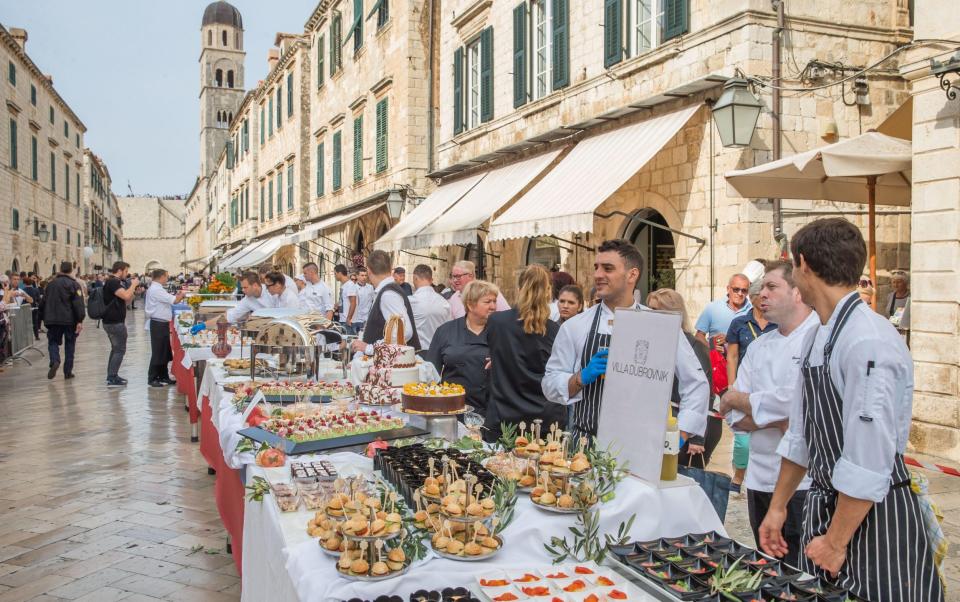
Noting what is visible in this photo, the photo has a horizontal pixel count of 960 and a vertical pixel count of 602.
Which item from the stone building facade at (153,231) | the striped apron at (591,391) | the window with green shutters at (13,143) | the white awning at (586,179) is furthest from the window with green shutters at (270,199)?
the stone building facade at (153,231)

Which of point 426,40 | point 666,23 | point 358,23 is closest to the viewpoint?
point 666,23

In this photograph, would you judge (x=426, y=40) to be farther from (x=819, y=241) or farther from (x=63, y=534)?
(x=819, y=241)

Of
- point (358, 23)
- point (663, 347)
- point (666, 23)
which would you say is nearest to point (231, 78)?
point (358, 23)

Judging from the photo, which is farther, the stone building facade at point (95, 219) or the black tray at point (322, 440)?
the stone building facade at point (95, 219)

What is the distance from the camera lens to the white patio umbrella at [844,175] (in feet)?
21.4

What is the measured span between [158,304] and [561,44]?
24.1ft

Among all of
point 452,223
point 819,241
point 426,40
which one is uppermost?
point 426,40

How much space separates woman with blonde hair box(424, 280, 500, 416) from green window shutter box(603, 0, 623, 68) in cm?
631

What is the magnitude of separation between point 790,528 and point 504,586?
149 cm

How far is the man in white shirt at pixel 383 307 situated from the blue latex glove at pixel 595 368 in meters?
3.20

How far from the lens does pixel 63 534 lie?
5422mm

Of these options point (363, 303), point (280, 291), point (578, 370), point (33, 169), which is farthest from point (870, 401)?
point (33, 169)

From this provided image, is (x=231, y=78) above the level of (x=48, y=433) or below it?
above

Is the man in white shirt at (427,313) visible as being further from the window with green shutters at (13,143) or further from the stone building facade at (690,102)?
the window with green shutters at (13,143)
